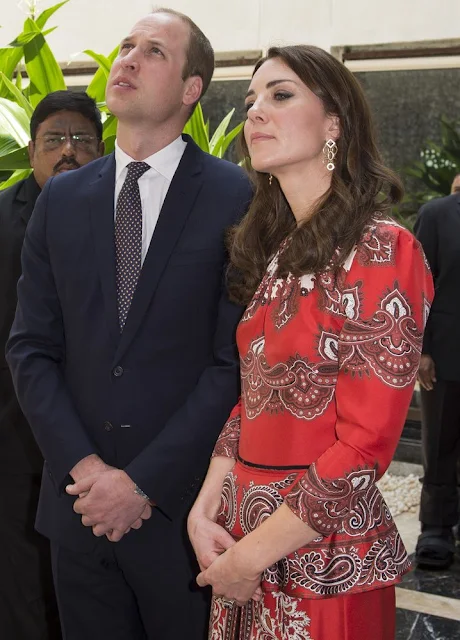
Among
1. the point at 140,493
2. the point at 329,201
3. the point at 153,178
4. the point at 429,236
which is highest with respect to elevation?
the point at 329,201

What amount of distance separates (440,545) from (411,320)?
2555 mm

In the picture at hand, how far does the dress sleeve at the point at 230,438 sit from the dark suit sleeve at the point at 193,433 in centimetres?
11

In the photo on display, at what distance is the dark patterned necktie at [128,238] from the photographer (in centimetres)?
190

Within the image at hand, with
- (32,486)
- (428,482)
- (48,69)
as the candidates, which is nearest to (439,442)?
(428,482)

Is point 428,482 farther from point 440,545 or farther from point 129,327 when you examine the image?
point 129,327

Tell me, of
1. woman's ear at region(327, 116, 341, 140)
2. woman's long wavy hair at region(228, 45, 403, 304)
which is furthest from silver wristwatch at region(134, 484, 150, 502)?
woman's ear at region(327, 116, 341, 140)

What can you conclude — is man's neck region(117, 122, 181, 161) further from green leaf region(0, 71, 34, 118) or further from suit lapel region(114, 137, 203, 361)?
green leaf region(0, 71, 34, 118)

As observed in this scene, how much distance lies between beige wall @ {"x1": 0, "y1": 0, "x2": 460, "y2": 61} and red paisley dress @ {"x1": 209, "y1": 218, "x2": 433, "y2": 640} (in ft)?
11.9

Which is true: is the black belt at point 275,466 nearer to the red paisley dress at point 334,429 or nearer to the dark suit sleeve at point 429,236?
the red paisley dress at point 334,429

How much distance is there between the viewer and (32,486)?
8.45 feet

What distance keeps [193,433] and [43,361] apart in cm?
36

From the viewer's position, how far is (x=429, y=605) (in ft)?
10.6

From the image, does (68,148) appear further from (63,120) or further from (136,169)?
(136,169)

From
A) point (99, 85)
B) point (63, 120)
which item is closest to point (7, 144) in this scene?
point (99, 85)
